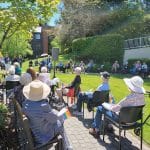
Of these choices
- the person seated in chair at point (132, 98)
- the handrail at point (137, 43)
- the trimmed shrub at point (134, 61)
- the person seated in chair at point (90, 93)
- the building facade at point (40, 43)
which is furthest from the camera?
the building facade at point (40, 43)

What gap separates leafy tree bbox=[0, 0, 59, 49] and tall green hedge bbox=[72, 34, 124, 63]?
2139 cm

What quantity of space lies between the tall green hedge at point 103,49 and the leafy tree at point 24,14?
21.4 m

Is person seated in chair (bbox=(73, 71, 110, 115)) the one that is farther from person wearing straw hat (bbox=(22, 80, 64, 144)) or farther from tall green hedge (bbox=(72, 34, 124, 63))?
tall green hedge (bbox=(72, 34, 124, 63))

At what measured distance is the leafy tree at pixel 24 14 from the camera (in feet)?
57.5

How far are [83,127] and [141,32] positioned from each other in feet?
114

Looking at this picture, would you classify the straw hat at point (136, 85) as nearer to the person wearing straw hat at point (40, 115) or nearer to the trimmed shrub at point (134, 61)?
the person wearing straw hat at point (40, 115)

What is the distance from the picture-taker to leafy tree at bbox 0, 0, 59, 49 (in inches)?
690

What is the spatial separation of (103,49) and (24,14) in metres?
24.6

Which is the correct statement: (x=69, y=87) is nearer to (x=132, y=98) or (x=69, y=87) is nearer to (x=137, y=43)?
(x=132, y=98)

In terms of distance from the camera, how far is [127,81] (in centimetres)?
910

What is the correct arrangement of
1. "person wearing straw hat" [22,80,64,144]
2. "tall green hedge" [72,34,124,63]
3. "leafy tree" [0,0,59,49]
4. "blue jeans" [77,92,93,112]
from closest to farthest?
1. "person wearing straw hat" [22,80,64,144]
2. "blue jeans" [77,92,93,112]
3. "leafy tree" [0,0,59,49]
4. "tall green hedge" [72,34,124,63]

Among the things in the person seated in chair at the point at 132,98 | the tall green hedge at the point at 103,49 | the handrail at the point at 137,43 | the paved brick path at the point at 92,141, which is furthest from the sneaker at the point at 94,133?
the tall green hedge at the point at 103,49

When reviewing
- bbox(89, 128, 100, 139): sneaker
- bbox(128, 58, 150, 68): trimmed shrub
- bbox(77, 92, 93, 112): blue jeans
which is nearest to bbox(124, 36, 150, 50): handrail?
bbox(128, 58, 150, 68): trimmed shrub

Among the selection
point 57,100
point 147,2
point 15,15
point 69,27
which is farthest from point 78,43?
point 57,100
